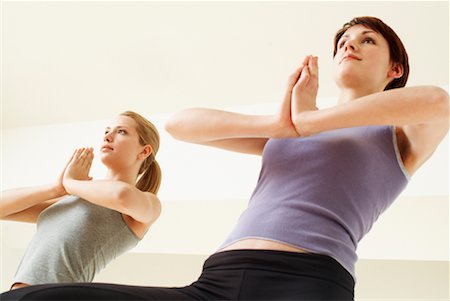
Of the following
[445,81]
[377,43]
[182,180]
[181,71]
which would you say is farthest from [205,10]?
[377,43]

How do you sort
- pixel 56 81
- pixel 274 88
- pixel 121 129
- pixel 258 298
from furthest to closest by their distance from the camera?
1. pixel 56 81
2. pixel 274 88
3. pixel 121 129
4. pixel 258 298

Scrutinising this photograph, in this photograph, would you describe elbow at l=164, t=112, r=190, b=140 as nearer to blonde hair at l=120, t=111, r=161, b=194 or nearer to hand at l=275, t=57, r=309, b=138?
hand at l=275, t=57, r=309, b=138

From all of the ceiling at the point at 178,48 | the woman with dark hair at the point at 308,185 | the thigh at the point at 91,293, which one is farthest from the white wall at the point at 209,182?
the thigh at the point at 91,293

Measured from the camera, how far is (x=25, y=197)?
5.05 ft

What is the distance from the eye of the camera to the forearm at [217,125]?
1.00 metres

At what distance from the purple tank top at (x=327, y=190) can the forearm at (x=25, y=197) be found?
2.32 ft

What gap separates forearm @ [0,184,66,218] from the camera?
1511 mm

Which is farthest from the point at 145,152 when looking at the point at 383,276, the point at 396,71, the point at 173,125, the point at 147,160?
the point at 383,276

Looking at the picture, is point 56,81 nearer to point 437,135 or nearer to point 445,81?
point 445,81

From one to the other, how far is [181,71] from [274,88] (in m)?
0.49

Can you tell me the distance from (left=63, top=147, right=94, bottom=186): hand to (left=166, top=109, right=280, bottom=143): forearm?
56cm

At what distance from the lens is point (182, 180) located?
2.84 m

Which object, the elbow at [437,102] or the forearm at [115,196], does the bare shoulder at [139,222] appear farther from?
the elbow at [437,102]

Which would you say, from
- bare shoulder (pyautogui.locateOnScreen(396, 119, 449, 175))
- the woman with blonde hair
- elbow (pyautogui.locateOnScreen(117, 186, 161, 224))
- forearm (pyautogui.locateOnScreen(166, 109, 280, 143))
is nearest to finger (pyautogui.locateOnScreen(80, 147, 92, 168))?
the woman with blonde hair
